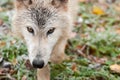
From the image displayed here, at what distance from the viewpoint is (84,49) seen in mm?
6949

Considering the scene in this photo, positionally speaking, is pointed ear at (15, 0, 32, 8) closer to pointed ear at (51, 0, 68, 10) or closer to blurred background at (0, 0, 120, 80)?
pointed ear at (51, 0, 68, 10)

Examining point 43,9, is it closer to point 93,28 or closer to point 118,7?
point 93,28

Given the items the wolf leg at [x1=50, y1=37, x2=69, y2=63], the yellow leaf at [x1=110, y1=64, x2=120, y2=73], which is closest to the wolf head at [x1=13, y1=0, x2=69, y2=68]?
the wolf leg at [x1=50, y1=37, x2=69, y2=63]

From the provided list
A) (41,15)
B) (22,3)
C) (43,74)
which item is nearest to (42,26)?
(41,15)

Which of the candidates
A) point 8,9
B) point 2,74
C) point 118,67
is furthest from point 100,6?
point 2,74

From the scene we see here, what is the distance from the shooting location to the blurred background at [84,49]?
5.86 m

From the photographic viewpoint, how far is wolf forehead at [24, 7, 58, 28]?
513 cm

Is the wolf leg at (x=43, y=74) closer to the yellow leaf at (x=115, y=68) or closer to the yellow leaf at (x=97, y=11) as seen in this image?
the yellow leaf at (x=115, y=68)

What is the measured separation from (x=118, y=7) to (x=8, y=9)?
2414 millimetres

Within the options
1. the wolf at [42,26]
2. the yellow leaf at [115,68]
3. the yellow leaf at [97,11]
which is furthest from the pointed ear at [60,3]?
the yellow leaf at [97,11]

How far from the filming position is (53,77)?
19.1 ft

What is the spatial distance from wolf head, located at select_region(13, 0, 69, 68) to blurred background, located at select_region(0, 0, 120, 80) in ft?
2.10

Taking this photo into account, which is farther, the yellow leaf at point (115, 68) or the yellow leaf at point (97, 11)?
the yellow leaf at point (97, 11)

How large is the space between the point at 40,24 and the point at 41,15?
0.11 m
